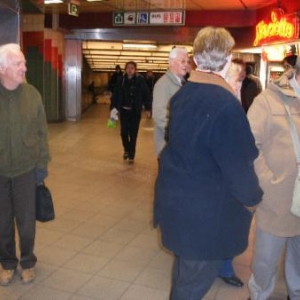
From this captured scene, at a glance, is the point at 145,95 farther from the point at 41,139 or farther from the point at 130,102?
the point at 41,139

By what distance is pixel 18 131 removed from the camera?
9.90 feet

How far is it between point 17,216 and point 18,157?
427 millimetres

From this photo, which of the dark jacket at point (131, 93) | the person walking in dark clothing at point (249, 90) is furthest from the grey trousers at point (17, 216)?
the dark jacket at point (131, 93)

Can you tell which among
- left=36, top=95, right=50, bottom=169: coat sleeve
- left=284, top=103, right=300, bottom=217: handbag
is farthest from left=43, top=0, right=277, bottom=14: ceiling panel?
left=284, top=103, right=300, bottom=217: handbag

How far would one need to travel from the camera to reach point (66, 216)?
4672 millimetres

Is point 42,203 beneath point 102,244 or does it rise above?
above

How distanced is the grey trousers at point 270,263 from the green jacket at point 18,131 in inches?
60.4

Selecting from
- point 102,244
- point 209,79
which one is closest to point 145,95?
point 102,244

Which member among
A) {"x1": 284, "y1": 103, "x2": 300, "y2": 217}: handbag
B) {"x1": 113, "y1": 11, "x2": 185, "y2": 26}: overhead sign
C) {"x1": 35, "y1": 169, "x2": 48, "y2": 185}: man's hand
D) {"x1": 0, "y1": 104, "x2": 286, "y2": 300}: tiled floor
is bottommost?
{"x1": 0, "y1": 104, "x2": 286, "y2": 300}: tiled floor

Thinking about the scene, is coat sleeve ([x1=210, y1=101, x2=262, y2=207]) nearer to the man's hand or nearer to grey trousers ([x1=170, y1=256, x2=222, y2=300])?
grey trousers ([x1=170, y1=256, x2=222, y2=300])

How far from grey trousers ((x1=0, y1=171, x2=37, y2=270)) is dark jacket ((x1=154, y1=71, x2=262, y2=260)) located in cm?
130

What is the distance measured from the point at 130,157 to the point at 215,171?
219 inches

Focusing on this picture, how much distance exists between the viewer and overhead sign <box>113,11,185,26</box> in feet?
31.4

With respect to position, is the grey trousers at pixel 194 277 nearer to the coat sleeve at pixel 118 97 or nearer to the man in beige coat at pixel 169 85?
the man in beige coat at pixel 169 85
